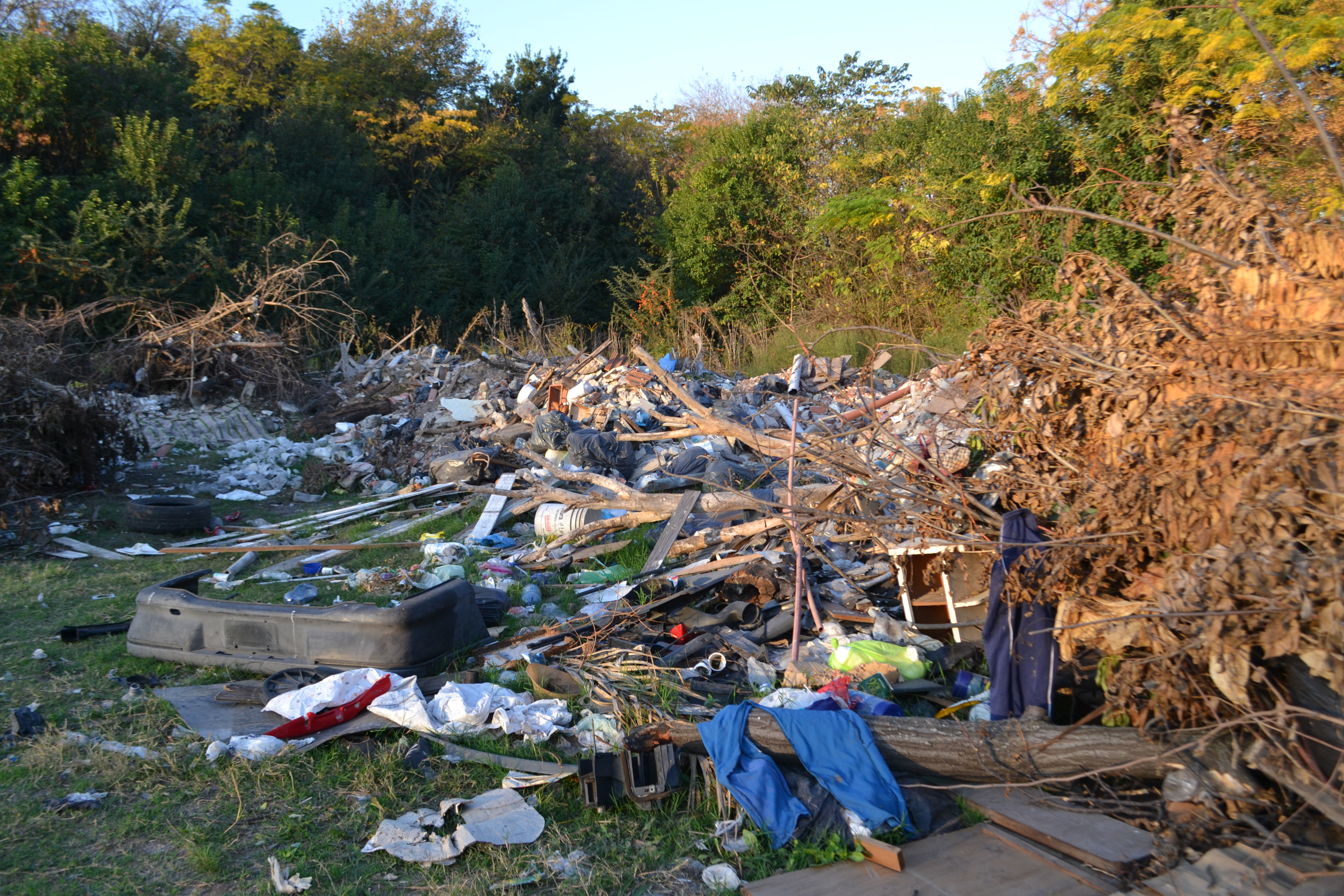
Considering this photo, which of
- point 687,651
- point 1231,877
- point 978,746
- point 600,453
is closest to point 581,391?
point 600,453

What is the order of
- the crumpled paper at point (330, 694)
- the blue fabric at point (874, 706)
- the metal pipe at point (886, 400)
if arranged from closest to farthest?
the blue fabric at point (874, 706), the crumpled paper at point (330, 694), the metal pipe at point (886, 400)

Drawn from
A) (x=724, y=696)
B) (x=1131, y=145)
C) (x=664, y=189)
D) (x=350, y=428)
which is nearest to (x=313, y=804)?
(x=724, y=696)

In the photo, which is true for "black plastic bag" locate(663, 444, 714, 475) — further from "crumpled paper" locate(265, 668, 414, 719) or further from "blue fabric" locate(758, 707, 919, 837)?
"blue fabric" locate(758, 707, 919, 837)

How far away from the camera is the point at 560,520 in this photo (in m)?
7.21

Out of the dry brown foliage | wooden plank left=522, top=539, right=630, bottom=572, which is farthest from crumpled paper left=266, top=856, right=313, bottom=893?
wooden plank left=522, top=539, right=630, bottom=572

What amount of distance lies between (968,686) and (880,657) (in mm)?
432

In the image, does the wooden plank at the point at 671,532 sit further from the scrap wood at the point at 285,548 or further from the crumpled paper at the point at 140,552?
the crumpled paper at the point at 140,552

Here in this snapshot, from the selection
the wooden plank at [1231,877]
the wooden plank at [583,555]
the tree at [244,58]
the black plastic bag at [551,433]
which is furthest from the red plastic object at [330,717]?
the tree at [244,58]

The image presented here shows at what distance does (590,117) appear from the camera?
2817cm

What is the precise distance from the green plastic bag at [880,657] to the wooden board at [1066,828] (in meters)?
0.91

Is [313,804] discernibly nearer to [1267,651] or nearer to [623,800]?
[623,800]

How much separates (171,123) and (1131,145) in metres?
16.0

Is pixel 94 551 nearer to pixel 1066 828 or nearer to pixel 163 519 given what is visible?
pixel 163 519

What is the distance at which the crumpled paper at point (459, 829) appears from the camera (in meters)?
3.10
